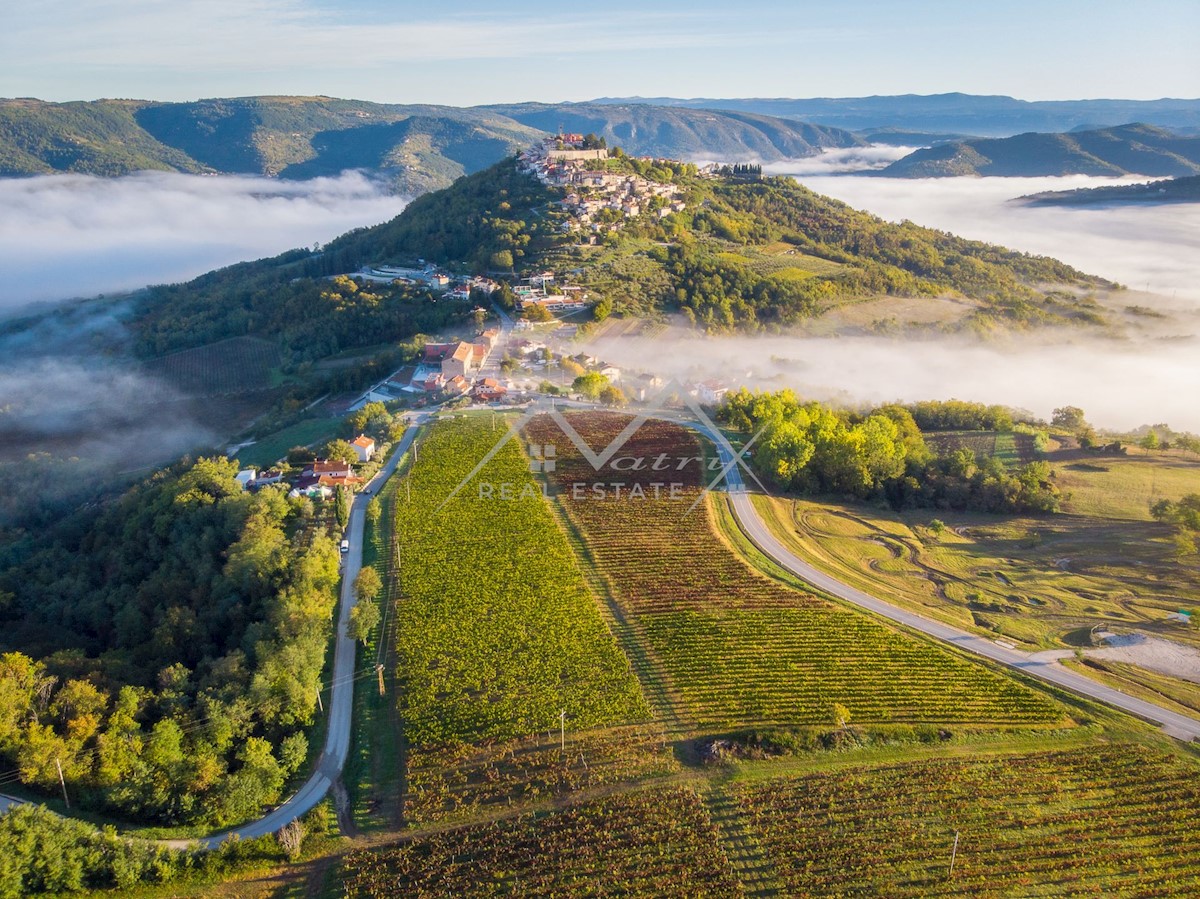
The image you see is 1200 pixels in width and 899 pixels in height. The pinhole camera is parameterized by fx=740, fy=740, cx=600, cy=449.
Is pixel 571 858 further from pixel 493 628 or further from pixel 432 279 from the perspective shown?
pixel 432 279

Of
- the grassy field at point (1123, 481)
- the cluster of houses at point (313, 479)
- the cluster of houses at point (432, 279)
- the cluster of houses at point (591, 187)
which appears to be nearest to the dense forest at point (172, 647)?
the cluster of houses at point (313, 479)

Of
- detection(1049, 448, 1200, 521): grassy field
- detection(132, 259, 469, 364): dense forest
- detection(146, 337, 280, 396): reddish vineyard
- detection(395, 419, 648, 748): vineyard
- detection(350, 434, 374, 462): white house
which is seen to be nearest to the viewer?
detection(395, 419, 648, 748): vineyard

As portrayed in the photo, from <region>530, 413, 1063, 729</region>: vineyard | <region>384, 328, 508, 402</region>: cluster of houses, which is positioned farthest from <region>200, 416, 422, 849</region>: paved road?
<region>384, 328, 508, 402</region>: cluster of houses

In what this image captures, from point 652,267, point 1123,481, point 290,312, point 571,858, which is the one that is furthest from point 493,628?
point 290,312

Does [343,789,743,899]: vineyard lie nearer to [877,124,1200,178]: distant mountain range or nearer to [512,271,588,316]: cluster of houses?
[512,271,588,316]: cluster of houses

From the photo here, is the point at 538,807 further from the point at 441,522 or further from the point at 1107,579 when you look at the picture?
the point at 1107,579
